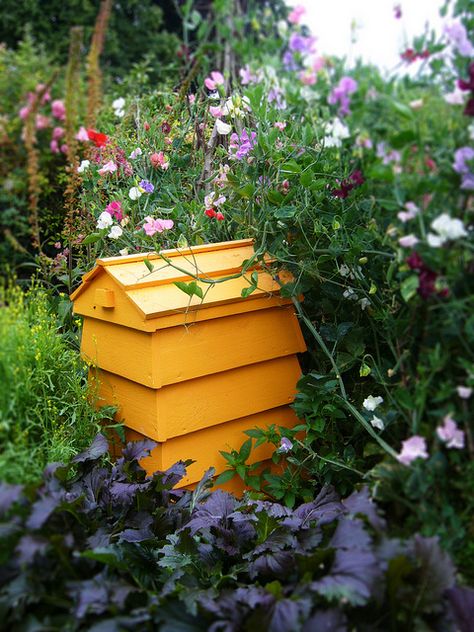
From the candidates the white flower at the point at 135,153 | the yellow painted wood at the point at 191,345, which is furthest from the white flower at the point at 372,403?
the white flower at the point at 135,153

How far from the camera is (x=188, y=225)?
234cm

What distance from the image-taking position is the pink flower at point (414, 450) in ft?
4.25

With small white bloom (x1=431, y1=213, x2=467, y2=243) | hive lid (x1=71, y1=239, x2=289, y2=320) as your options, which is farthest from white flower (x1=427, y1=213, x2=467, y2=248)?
hive lid (x1=71, y1=239, x2=289, y2=320)

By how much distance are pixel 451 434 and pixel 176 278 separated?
1.03 m

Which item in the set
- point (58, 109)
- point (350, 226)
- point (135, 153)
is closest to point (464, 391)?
point (350, 226)

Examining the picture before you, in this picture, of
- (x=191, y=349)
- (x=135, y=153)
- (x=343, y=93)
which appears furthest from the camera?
(x=135, y=153)

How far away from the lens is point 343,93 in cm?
153

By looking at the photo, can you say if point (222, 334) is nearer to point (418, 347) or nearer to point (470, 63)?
point (418, 347)

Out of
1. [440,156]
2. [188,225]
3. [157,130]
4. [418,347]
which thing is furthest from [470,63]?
[157,130]

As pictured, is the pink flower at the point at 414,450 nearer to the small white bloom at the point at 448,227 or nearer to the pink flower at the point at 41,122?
the small white bloom at the point at 448,227

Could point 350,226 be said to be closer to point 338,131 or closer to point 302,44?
point 338,131

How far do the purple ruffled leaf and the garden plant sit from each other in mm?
12

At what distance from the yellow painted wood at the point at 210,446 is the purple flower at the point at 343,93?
1070 mm

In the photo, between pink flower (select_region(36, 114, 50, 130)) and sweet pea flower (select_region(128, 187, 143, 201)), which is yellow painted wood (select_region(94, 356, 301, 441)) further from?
pink flower (select_region(36, 114, 50, 130))
